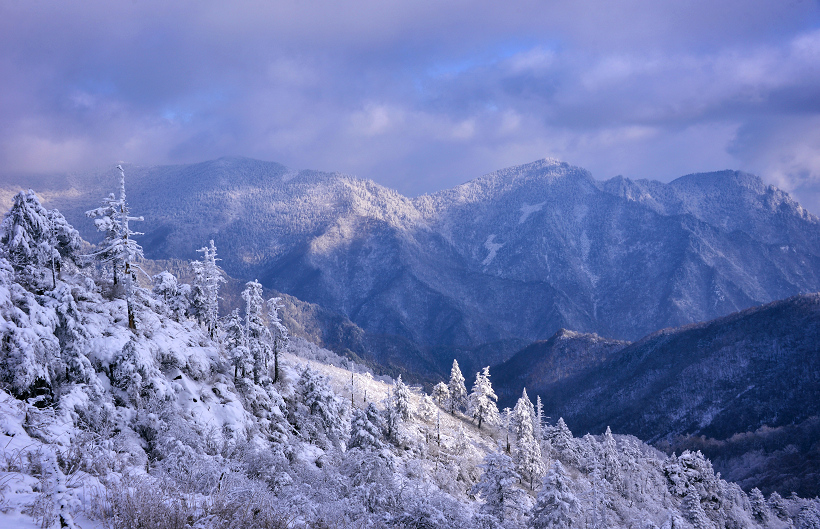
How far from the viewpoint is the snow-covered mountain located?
895cm

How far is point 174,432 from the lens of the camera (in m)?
21.5

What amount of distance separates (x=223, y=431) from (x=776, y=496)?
11988cm

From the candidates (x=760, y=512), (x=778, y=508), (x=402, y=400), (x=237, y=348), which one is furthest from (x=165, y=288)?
(x=778, y=508)

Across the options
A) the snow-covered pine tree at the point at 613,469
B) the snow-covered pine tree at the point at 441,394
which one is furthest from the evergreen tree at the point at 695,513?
the snow-covered pine tree at the point at 441,394

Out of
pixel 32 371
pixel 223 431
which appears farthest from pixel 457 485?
pixel 32 371

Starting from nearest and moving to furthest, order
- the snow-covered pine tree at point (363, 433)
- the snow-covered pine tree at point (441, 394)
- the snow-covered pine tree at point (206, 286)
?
1. the snow-covered pine tree at point (363, 433)
2. the snow-covered pine tree at point (206, 286)
3. the snow-covered pine tree at point (441, 394)

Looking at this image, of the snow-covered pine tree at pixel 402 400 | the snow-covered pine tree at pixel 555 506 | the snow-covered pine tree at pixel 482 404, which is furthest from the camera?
the snow-covered pine tree at pixel 482 404

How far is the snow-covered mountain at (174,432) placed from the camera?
8.95 meters

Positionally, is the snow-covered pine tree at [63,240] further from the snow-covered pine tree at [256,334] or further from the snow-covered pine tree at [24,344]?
the snow-covered pine tree at [256,334]

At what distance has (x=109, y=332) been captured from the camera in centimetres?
2572

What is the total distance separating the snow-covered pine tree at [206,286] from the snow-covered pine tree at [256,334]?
4406 millimetres

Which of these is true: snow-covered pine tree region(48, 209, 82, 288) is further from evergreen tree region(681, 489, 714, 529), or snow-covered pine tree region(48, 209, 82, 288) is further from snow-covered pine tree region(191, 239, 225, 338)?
evergreen tree region(681, 489, 714, 529)

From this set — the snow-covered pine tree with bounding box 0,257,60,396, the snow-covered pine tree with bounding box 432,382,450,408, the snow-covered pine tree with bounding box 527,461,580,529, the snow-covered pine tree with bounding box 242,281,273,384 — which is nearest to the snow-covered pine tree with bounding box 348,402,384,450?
the snow-covered pine tree with bounding box 242,281,273,384

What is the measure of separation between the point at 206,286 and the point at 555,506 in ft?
124
